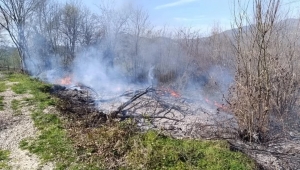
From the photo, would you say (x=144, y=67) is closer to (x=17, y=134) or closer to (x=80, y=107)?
(x=80, y=107)

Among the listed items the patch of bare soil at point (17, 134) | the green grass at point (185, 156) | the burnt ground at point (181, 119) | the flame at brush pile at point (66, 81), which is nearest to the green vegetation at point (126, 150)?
the green grass at point (185, 156)

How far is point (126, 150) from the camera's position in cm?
524

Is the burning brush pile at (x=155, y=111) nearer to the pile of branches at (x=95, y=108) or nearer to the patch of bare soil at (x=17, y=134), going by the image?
the pile of branches at (x=95, y=108)

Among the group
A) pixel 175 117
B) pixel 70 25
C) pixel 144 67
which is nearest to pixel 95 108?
pixel 175 117

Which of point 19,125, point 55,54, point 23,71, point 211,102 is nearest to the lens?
point 19,125

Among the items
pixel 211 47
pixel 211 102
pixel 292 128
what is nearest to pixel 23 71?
pixel 211 47

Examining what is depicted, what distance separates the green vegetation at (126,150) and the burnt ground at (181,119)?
0.61 metres

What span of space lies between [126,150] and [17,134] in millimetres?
3124

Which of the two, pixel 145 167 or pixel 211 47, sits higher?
pixel 211 47

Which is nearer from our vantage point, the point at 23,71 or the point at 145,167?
the point at 145,167

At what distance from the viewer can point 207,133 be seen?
21.6 feet

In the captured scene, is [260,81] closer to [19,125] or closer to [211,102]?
[211,102]

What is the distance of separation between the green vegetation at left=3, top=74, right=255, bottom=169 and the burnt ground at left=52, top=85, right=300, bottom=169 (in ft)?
2.00

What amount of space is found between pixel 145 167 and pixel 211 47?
37.1 feet
